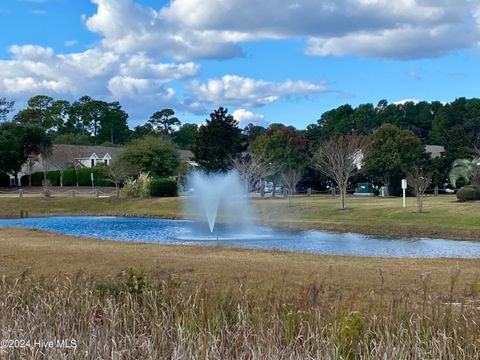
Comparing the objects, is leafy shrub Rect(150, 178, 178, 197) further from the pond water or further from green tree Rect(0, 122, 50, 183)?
green tree Rect(0, 122, 50, 183)

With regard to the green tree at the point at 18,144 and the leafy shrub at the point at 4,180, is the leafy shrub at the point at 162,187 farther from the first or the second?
the leafy shrub at the point at 4,180

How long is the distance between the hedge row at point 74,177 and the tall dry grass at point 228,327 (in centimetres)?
6552

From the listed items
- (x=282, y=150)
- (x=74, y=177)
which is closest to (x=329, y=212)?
(x=282, y=150)

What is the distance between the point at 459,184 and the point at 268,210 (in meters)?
20.5

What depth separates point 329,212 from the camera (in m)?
38.9

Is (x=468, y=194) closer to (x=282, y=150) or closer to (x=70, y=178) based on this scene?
(x=282, y=150)

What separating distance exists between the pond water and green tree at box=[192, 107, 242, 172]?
2244cm

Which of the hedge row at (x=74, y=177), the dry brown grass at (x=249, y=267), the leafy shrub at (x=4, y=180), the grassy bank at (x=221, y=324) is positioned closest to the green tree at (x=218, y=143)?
the hedge row at (x=74, y=177)

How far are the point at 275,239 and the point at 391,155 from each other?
35940 millimetres

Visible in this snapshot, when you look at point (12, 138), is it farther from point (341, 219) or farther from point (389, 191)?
point (341, 219)

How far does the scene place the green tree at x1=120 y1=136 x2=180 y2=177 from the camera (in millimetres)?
66000

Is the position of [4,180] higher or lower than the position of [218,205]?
higher

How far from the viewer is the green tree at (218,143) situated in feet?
194

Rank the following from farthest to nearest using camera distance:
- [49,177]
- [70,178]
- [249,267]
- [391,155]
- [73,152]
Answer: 1. [73,152]
2. [49,177]
3. [70,178]
4. [391,155]
5. [249,267]
